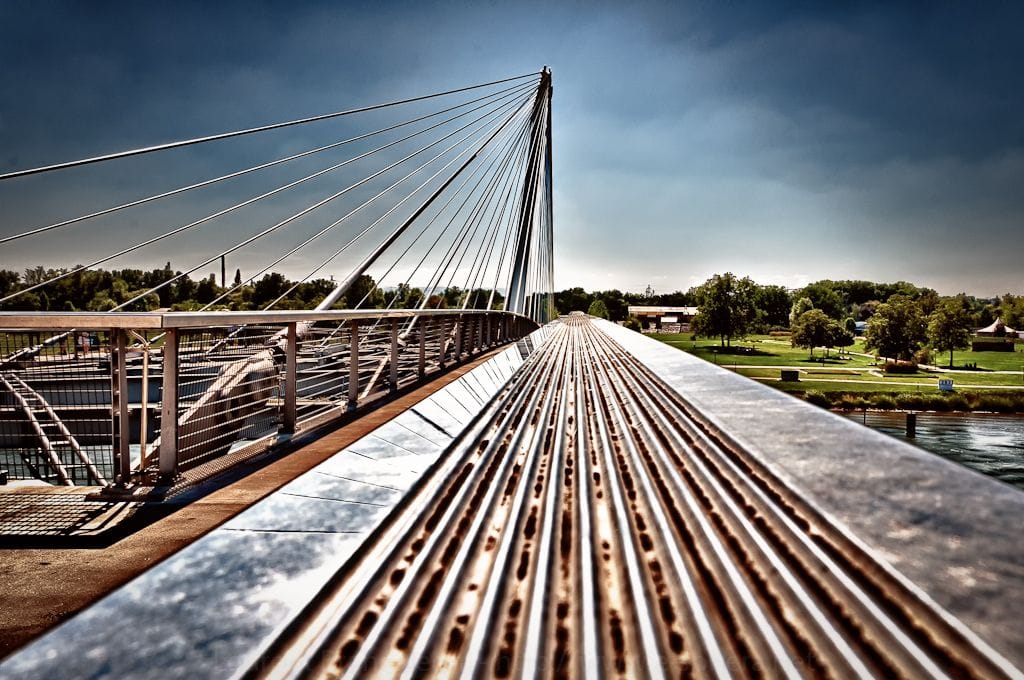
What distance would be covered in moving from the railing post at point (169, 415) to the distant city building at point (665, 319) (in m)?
68.7

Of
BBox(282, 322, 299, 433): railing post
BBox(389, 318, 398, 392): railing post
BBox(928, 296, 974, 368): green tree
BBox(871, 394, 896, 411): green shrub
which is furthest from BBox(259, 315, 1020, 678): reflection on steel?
BBox(928, 296, 974, 368): green tree

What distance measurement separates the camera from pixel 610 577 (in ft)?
4.21

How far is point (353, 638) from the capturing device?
3.35 feet

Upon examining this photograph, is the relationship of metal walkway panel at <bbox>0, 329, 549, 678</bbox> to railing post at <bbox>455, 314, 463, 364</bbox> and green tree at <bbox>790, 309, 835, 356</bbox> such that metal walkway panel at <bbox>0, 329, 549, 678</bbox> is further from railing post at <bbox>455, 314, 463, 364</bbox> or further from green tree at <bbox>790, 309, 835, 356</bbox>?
green tree at <bbox>790, 309, 835, 356</bbox>

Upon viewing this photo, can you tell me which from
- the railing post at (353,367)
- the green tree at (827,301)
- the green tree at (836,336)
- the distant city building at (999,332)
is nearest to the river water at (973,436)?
the green tree at (836,336)

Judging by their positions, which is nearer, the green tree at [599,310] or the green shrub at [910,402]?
the green shrub at [910,402]

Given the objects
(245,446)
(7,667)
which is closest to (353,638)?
(7,667)

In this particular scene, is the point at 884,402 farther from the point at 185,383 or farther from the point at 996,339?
the point at 996,339

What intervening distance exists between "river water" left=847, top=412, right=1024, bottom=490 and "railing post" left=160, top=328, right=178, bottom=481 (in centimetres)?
2204

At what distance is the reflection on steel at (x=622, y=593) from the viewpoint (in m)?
0.95

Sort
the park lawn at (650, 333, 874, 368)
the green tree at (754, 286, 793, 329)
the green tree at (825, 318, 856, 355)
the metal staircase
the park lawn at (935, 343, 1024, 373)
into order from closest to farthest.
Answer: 1. the metal staircase
2. the park lawn at (650, 333, 874, 368)
3. the park lawn at (935, 343, 1024, 373)
4. the green tree at (825, 318, 856, 355)
5. the green tree at (754, 286, 793, 329)

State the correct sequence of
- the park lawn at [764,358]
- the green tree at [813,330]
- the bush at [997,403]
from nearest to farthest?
the bush at [997,403] < the park lawn at [764,358] < the green tree at [813,330]

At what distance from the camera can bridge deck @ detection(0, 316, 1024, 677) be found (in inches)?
37.4

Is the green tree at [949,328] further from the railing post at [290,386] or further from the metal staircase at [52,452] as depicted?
the metal staircase at [52,452]
